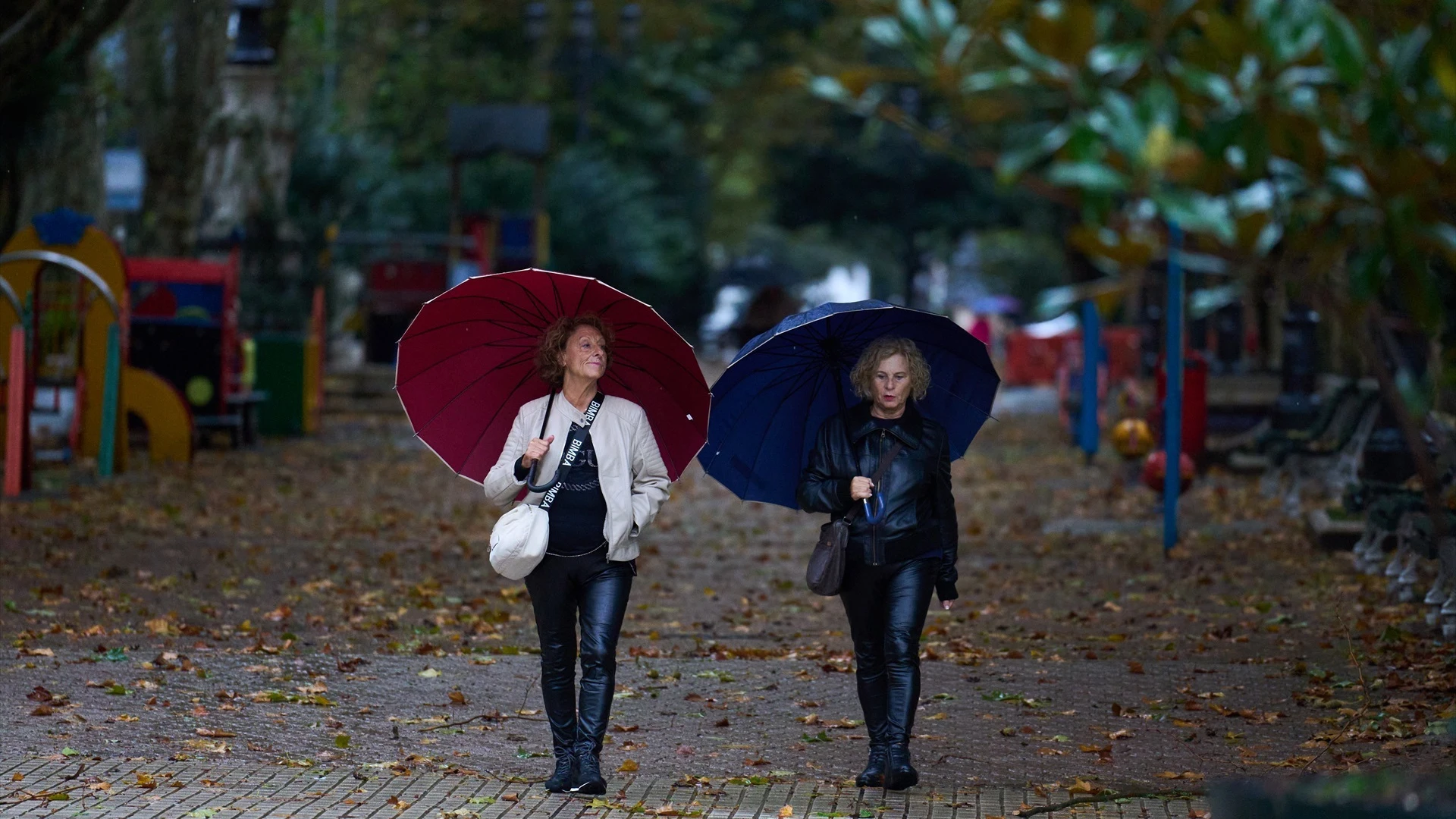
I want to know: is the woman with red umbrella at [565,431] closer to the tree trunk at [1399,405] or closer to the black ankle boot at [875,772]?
the black ankle boot at [875,772]

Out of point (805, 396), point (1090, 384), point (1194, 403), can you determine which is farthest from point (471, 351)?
point (1090, 384)

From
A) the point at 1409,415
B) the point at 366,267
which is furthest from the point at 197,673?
the point at 366,267

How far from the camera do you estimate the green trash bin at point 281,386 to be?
2459 cm

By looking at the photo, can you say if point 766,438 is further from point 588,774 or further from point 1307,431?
point 1307,431

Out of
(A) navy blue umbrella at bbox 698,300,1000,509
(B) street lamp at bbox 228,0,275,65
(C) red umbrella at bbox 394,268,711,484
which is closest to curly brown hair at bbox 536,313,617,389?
(C) red umbrella at bbox 394,268,711,484

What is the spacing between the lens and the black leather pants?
259 inches

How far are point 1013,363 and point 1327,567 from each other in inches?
1368

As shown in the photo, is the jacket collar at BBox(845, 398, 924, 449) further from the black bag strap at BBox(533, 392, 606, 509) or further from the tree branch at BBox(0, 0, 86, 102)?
the tree branch at BBox(0, 0, 86, 102)

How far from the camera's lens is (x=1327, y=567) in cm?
1255

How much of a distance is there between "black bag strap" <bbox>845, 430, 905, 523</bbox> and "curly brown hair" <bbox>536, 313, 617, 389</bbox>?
3.15 feet

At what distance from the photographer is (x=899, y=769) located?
670cm

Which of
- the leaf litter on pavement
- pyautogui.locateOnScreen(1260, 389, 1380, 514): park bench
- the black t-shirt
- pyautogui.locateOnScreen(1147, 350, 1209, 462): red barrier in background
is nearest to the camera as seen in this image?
the black t-shirt

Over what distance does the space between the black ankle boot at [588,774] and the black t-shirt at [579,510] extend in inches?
27.3

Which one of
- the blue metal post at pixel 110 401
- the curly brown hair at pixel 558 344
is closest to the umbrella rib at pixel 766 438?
the curly brown hair at pixel 558 344
